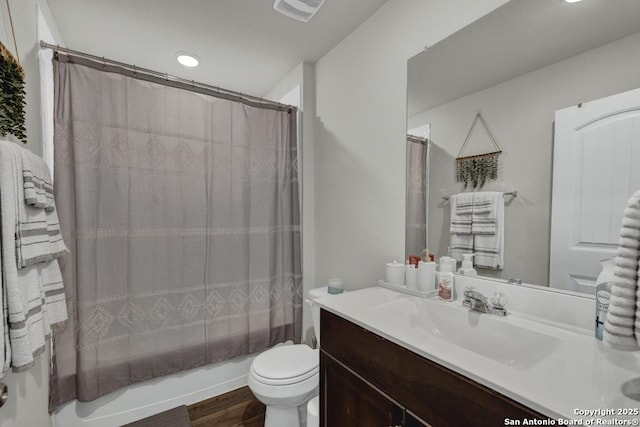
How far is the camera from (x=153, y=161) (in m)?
1.71

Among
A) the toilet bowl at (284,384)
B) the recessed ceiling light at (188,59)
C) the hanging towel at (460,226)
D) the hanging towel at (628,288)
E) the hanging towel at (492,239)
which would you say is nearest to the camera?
the hanging towel at (628,288)

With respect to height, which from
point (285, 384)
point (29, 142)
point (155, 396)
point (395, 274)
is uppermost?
point (29, 142)

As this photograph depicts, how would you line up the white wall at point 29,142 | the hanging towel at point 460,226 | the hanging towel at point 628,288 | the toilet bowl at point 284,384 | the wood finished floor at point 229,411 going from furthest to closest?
the wood finished floor at point 229,411
the toilet bowl at point 284,384
the hanging towel at point 460,226
the white wall at point 29,142
the hanging towel at point 628,288

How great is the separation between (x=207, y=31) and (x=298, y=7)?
68cm

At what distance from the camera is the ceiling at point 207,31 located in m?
1.61

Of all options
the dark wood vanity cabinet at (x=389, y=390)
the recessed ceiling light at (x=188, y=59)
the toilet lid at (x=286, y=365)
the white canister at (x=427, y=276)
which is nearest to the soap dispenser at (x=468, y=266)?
the white canister at (x=427, y=276)

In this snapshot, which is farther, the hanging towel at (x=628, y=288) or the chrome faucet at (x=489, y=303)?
the chrome faucet at (x=489, y=303)

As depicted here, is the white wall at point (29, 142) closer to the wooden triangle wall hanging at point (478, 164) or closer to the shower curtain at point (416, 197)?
the shower curtain at point (416, 197)

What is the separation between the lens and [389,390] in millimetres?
916

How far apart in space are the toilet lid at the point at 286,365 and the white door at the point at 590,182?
1216 millimetres

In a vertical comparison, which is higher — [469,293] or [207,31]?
[207,31]

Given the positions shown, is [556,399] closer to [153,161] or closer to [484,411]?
[484,411]

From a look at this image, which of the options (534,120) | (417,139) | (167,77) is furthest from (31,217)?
(534,120)

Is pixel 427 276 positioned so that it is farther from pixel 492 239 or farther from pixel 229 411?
pixel 229 411
